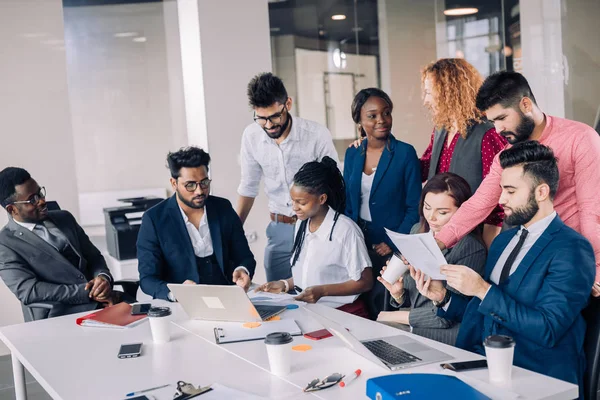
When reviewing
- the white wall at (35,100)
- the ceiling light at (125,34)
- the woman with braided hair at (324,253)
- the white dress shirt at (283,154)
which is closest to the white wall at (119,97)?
the ceiling light at (125,34)

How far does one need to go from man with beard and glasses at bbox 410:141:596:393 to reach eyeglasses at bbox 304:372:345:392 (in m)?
0.56

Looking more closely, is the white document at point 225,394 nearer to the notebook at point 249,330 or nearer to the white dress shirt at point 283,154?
the notebook at point 249,330

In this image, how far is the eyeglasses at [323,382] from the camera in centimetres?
203

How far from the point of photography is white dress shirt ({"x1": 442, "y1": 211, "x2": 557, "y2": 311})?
7.98 feet

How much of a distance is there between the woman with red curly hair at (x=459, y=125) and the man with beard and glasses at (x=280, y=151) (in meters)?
0.81

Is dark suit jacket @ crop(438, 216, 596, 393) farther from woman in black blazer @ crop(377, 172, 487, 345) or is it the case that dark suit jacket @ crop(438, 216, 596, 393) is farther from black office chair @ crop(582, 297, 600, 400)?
woman in black blazer @ crop(377, 172, 487, 345)

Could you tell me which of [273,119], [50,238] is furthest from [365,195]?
[50,238]

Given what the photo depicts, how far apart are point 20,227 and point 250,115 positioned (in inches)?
87.2

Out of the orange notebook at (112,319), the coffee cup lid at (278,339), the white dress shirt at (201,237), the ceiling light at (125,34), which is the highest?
the ceiling light at (125,34)

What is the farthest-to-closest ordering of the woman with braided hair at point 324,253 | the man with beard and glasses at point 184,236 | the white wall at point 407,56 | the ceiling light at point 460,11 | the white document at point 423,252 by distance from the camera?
the white wall at point 407,56
the ceiling light at point 460,11
the man with beard and glasses at point 184,236
the woman with braided hair at point 324,253
the white document at point 423,252

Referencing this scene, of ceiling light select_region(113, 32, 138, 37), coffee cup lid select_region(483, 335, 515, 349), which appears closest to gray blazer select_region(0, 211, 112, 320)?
coffee cup lid select_region(483, 335, 515, 349)

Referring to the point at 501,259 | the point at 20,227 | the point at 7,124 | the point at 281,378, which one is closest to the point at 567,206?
the point at 501,259

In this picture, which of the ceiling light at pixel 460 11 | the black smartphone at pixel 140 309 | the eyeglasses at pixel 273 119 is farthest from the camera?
the ceiling light at pixel 460 11

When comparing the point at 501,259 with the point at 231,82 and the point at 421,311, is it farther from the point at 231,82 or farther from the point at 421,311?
the point at 231,82
